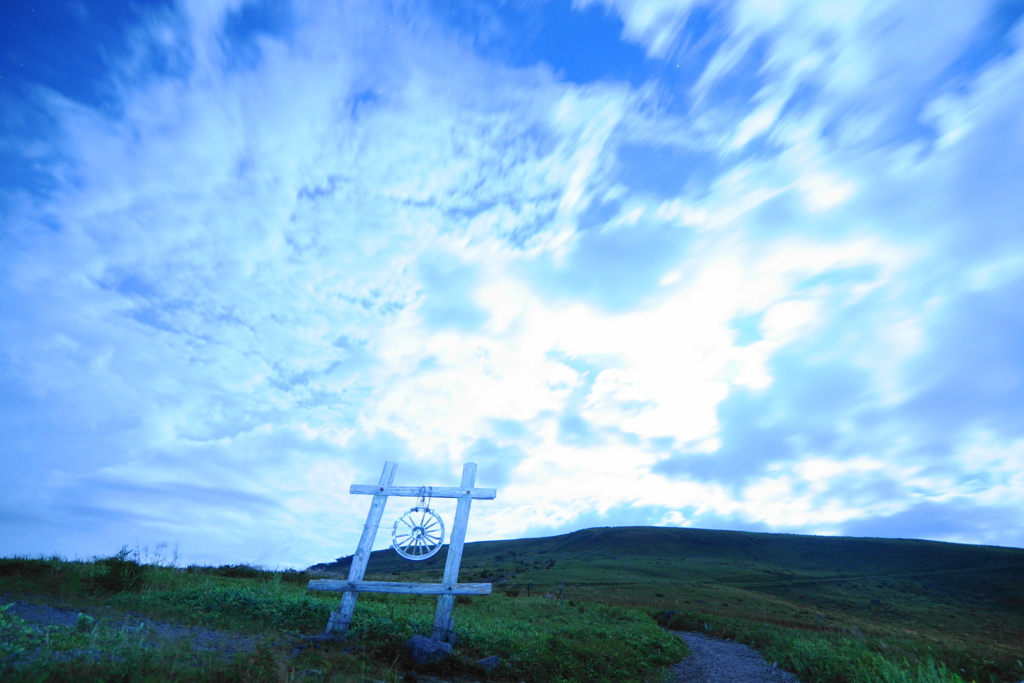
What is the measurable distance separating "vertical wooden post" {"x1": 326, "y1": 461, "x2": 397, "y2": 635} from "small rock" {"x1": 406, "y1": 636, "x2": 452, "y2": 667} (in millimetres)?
2306

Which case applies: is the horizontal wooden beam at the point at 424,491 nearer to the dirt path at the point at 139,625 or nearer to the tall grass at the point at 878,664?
the dirt path at the point at 139,625

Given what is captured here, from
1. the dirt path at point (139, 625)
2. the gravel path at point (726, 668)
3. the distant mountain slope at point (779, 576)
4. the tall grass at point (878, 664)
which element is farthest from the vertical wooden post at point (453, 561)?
the distant mountain slope at point (779, 576)

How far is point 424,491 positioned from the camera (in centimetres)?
1395

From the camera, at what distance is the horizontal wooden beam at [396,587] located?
12.6m

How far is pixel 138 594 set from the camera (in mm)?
15328

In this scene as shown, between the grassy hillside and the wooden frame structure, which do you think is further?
the grassy hillside

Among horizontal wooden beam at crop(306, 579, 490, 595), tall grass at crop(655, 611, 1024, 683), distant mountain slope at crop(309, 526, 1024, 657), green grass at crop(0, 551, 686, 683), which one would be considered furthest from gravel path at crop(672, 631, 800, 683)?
distant mountain slope at crop(309, 526, 1024, 657)

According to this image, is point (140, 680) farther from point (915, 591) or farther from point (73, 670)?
point (915, 591)

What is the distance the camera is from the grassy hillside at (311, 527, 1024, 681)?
137ft

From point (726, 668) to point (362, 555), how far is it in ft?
40.9

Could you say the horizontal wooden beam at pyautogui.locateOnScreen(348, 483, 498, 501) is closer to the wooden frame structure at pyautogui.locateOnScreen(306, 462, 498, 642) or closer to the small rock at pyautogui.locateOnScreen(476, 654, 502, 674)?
the wooden frame structure at pyautogui.locateOnScreen(306, 462, 498, 642)

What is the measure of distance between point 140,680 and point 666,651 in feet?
53.9

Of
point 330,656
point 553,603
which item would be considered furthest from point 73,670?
point 553,603

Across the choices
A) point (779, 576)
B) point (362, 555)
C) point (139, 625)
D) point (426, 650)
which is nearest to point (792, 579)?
point (779, 576)
